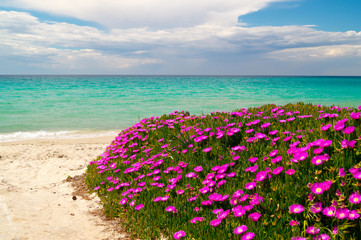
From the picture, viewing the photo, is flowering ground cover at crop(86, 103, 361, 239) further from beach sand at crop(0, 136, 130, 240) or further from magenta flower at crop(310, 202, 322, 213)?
beach sand at crop(0, 136, 130, 240)

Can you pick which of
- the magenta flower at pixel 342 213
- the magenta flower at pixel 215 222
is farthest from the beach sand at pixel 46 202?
the magenta flower at pixel 342 213

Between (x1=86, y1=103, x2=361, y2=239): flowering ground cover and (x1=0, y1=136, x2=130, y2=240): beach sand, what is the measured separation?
405 mm

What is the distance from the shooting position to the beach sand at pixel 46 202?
4156 mm

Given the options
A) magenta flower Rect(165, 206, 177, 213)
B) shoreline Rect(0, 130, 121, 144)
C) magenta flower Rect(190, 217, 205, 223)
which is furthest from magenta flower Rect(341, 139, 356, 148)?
shoreline Rect(0, 130, 121, 144)

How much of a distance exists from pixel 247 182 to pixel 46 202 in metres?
4.16

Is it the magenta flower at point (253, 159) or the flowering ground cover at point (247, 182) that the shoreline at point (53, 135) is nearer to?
the flowering ground cover at point (247, 182)

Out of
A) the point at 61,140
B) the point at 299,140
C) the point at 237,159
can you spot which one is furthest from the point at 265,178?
the point at 61,140

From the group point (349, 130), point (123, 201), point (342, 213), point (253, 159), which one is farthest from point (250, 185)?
point (123, 201)

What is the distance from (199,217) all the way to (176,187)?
0.91m

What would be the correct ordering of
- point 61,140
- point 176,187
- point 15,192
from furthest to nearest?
1. point 61,140
2. point 15,192
3. point 176,187

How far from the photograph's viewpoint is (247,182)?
3.79 meters

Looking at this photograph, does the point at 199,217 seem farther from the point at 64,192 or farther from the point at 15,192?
the point at 15,192

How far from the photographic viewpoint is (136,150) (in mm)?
6297

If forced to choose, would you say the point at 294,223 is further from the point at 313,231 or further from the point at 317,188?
the point at 317,188
